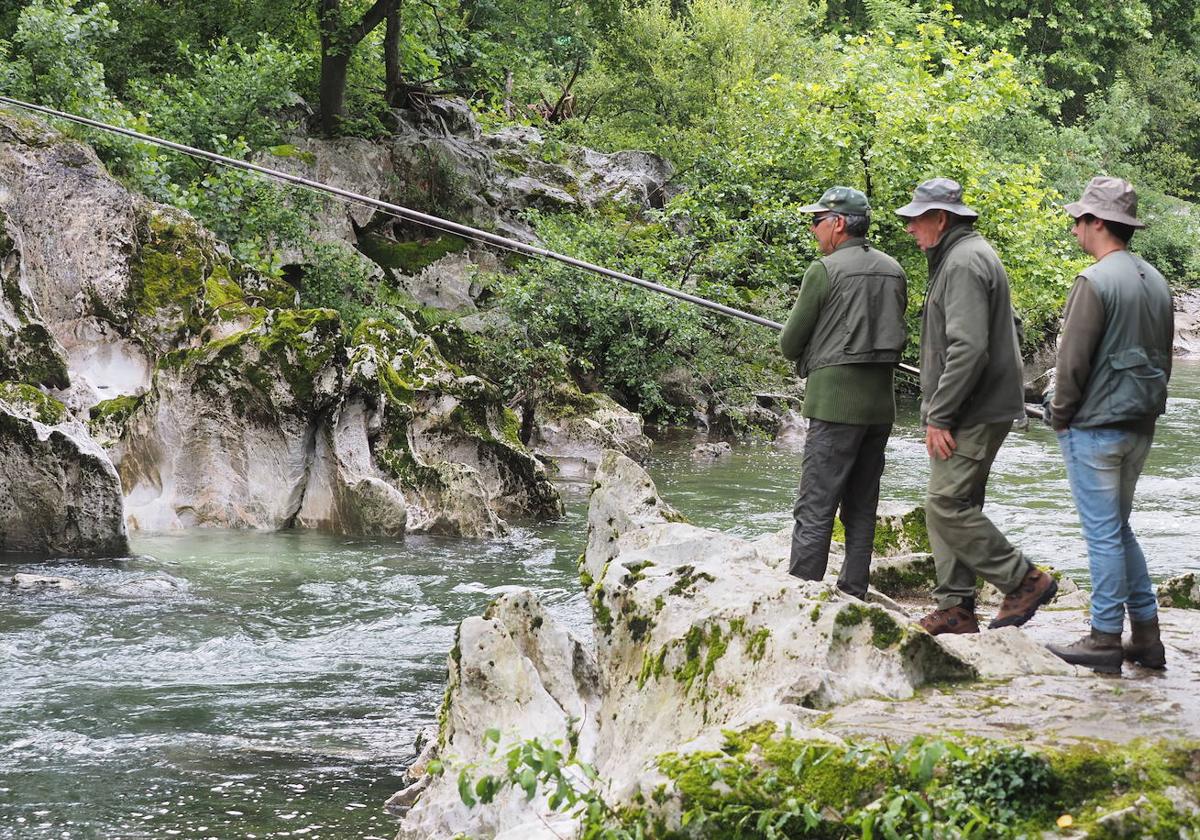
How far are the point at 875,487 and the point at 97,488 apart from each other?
6.83 meters

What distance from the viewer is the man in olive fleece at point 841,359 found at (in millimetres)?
5523

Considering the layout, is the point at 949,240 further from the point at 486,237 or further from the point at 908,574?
the point at 486,237

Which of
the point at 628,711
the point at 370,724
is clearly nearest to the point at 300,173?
the point at 370,724

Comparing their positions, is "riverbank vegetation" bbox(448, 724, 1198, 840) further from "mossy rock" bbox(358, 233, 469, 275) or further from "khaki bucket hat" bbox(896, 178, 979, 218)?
"mossy rock" bbox(358, 233, 469, 275)

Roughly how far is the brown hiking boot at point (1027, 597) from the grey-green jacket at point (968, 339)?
2.10 ft

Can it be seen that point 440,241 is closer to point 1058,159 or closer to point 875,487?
point 875,487

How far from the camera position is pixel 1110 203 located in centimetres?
455

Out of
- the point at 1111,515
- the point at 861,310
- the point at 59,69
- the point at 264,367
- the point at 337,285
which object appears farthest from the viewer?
the point at 337,285

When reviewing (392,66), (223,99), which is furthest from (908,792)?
(392,66)

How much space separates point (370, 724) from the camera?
668cm

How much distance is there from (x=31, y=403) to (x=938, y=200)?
779 centimetres

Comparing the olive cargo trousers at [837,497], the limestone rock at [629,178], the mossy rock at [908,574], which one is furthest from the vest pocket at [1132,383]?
the limestone rock at [629,178]

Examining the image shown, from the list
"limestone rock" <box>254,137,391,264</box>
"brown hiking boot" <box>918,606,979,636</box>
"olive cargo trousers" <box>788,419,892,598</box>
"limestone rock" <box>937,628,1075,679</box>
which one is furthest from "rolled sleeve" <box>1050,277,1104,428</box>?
"limestone rock" <box>254,137,391,264</box>

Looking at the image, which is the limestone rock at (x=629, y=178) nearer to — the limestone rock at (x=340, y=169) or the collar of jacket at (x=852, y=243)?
the limestone rock at (x=340, y=169)
